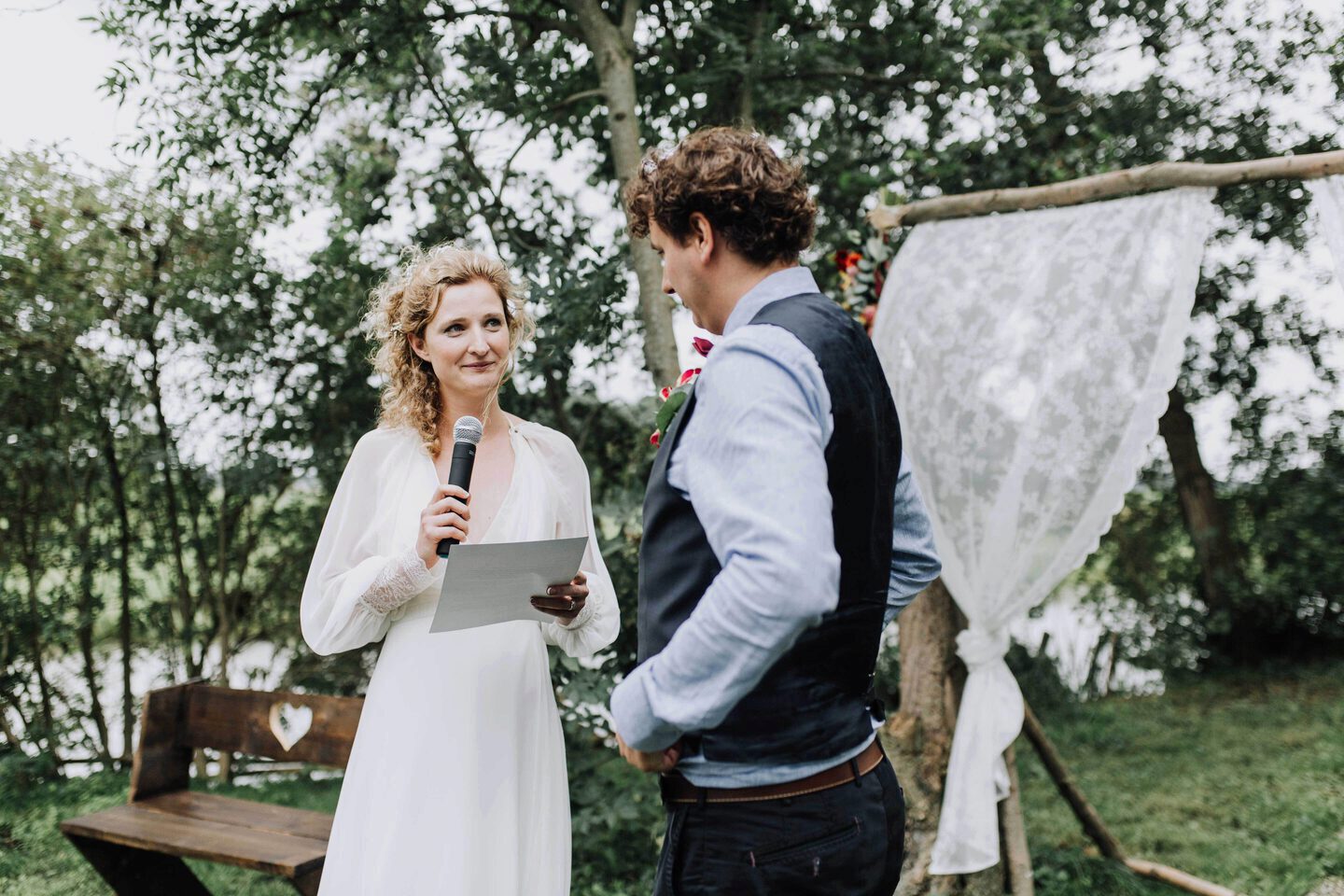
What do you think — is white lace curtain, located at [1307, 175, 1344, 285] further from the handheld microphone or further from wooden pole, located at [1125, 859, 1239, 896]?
the handheld microphone

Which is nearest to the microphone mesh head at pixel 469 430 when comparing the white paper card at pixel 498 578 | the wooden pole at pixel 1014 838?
the white paper card at pixel 498 578

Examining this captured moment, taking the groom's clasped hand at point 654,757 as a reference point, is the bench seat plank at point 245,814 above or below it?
below

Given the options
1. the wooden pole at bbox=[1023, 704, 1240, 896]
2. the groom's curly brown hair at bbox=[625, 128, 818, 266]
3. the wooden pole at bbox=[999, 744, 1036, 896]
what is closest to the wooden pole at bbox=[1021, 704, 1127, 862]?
the wooden pole at bbox=[1023, 704, 1240, 896]

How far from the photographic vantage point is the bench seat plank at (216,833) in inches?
107

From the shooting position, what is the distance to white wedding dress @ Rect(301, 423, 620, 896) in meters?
2.07

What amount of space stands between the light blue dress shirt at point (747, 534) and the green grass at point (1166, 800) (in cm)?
337

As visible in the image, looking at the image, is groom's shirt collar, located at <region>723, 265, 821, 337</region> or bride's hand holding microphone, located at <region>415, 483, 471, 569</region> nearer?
groom's shirt collar, located at <region>723, 265, 821, 337</region>

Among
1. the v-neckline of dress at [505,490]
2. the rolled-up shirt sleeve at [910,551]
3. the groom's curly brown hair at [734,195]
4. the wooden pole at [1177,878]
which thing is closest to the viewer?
the groom's curly brown hair at [734,195]

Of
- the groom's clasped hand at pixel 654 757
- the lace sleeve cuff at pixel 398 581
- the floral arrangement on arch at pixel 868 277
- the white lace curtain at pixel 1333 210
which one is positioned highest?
the floral arrangement on arch at pixel 868 277

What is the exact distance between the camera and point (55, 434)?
5227 mm

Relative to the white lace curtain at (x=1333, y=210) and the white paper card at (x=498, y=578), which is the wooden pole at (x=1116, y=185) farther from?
the white paper card at (x=498, y=578)

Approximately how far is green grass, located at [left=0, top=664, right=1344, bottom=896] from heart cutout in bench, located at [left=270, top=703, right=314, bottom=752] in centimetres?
129

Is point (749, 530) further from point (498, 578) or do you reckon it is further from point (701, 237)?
point (498, 578)

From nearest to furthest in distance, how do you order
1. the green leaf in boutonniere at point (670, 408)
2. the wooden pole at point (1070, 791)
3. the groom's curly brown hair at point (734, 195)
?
the groom's curly brown hair at point (734, 195) < the green leaf in boutonniere at point (670, 408) < the wooden pole at point (1070, 791)
